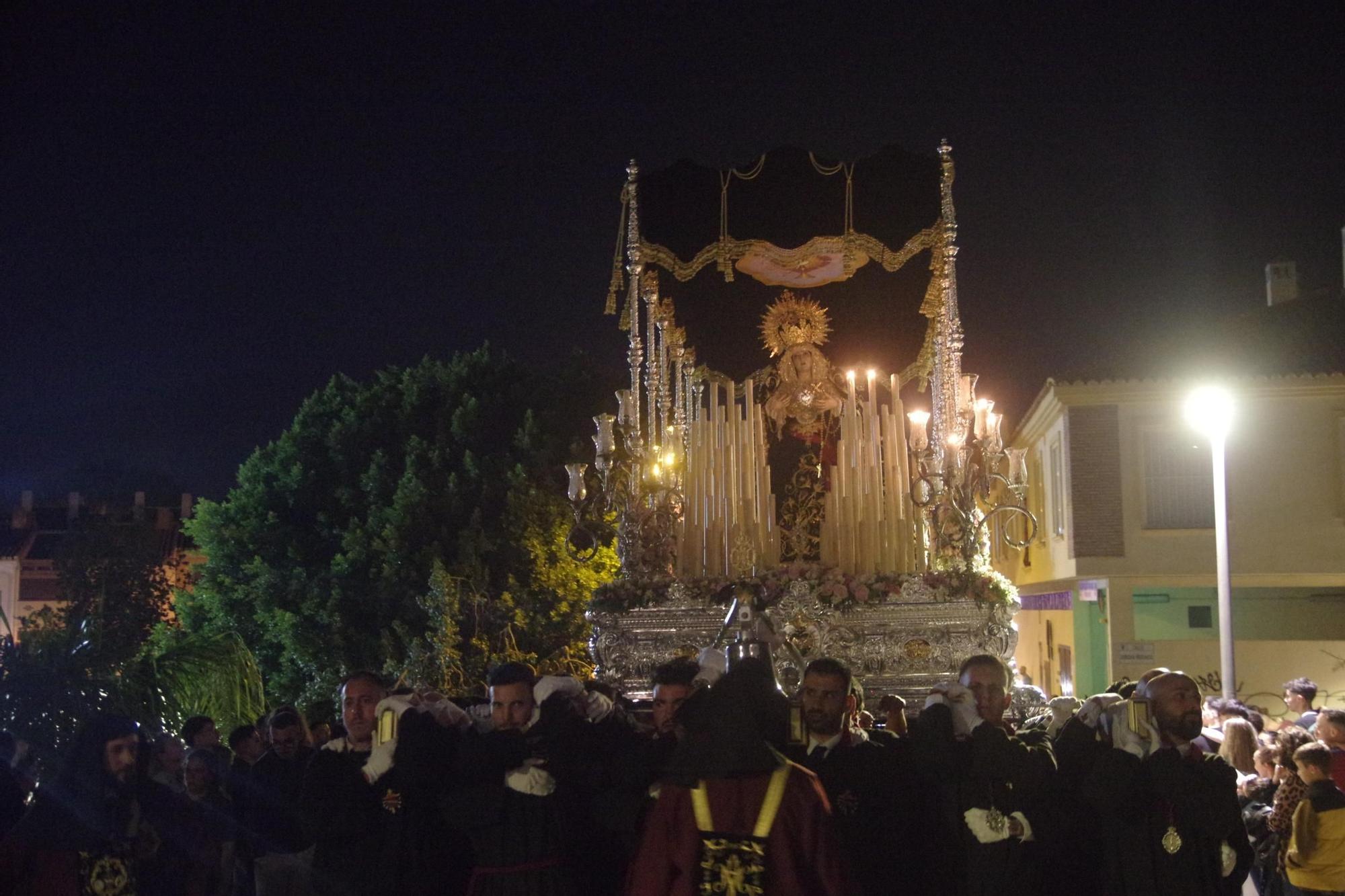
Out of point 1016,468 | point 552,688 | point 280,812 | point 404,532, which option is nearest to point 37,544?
point 404,532

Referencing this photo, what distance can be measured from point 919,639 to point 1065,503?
11.3 m

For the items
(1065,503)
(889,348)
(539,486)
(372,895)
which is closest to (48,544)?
(539,486)

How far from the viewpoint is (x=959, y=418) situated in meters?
10.4

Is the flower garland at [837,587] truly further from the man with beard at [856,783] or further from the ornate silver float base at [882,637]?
the man with beard at [856,783]

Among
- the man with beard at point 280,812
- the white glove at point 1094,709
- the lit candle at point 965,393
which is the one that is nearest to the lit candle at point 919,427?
the lit candle at point 965,393

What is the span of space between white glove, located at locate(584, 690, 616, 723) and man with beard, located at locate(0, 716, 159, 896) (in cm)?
195

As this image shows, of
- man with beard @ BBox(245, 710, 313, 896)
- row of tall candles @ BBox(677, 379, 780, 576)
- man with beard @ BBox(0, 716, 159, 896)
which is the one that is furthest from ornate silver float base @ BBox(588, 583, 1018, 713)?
man with beard @ BBox(0, 716, 159, 896)

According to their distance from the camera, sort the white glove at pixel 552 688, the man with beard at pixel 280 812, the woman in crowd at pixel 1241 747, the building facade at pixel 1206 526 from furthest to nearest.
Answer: the building facade at pixel 1206 526 → the woman in crowd at pixel 1241 747 → the man with beard at pixel 280 812 → the white glove at pixel 552 688

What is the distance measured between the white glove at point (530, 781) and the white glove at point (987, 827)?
1.74m

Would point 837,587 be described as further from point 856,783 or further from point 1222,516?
point 856,783

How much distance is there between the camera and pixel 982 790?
5.59 m

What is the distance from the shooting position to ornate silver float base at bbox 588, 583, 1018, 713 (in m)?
9.62

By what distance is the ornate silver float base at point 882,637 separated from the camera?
962 centimetres

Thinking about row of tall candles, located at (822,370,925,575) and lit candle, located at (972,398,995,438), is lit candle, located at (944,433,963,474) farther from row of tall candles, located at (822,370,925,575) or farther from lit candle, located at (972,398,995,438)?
row of tall candles, located at (822,370,925,575)
